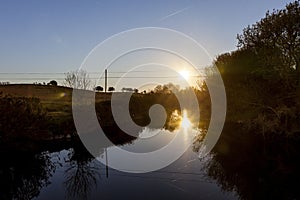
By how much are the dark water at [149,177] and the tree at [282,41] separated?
6838 mm

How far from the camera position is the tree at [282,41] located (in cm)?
2195

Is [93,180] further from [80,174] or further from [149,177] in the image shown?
[149,177]

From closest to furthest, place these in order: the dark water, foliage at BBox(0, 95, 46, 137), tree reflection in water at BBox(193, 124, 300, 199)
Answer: the dark water, tree reflection in water at BBox(193, 124, 300, 199), foliage at BBox(0, 95, 46, 137)

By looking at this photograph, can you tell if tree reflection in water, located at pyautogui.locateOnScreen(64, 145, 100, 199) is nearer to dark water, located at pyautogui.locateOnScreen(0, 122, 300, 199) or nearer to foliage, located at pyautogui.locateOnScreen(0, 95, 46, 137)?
dark water, located at pyautogui.locateOnScreen(0, 122, 300, 199)

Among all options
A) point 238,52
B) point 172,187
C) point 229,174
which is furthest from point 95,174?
point 238,52

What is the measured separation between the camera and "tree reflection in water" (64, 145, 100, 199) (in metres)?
11.0

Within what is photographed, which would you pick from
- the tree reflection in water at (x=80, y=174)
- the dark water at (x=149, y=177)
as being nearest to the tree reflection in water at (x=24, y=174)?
the dark water at (x=149, y=177)

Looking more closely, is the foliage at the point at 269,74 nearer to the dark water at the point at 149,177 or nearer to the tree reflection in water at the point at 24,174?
the dark water at the point at 149,177

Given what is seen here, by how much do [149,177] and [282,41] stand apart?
15888 mm

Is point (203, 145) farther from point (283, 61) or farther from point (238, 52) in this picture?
point (238, 52)

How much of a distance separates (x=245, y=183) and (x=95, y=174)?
257 inches

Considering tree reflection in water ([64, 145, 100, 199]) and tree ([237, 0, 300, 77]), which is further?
tree ([237, 0, 300, 77])

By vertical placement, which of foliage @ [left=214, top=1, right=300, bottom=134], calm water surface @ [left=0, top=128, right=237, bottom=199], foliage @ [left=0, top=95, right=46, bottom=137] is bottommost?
calm water surface @ [left=0, top=128, right=237, bottom=199]

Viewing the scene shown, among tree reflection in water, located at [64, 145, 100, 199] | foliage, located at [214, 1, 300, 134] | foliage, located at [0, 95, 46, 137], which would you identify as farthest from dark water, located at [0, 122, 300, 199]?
foliage, located at [214, 1, 300, 134]
